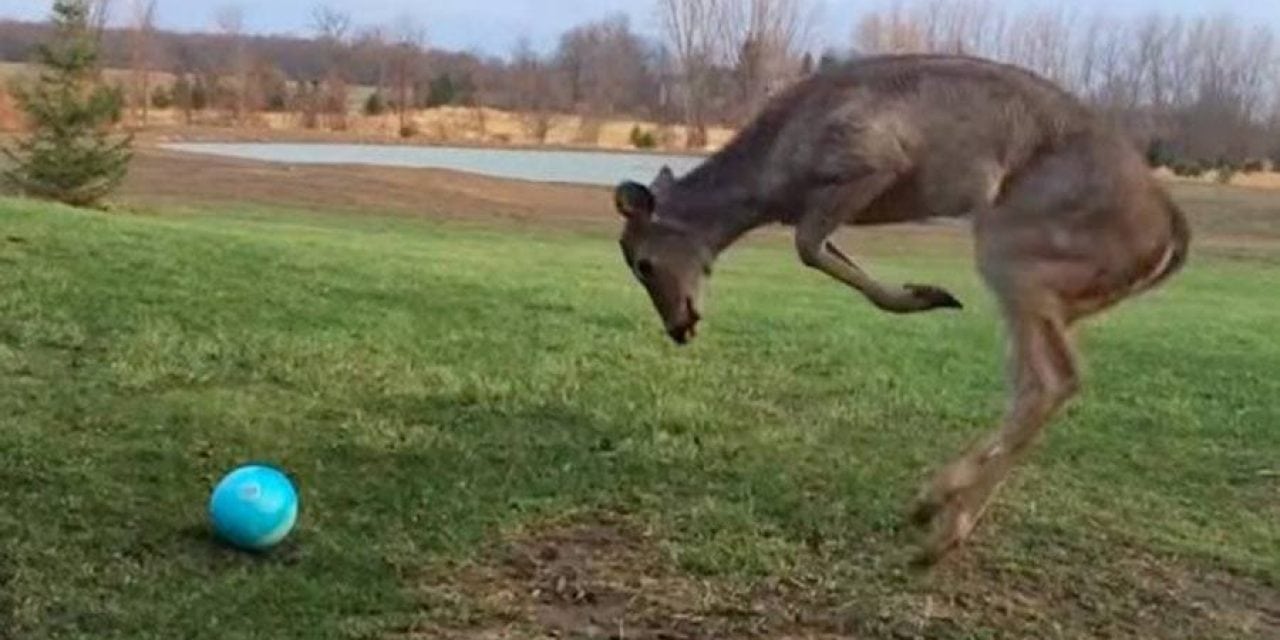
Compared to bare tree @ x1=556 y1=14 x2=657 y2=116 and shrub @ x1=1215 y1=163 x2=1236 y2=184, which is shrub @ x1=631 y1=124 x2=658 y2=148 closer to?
bare tree @ x1=556 y1=14 x2=657 y2=116

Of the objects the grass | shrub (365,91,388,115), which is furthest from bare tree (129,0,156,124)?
the grass

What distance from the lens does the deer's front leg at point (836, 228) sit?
6.68 metres

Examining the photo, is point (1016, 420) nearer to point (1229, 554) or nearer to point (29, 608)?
point (1229, 554)

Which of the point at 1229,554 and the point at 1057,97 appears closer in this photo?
the point at 1057,97

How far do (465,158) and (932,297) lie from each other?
6480cm

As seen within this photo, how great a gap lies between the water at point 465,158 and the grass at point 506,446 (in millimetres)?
38864

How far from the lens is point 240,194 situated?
43.3 meters

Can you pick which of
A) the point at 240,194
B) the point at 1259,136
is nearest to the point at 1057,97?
the point at 240,194

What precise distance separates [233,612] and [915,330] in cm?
897

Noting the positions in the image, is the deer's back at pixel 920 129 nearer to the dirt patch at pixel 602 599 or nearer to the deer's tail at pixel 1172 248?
the deer's tail at pixel 1172 248

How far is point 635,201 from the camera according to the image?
6.96 metres

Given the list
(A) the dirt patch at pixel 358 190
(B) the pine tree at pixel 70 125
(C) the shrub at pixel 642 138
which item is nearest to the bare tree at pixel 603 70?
(C) the shrub at pixel 642 138

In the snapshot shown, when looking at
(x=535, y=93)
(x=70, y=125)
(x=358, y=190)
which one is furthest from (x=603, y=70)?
(x=70, y=125)

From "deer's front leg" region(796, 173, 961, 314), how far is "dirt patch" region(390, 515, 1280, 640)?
55.4 inches
